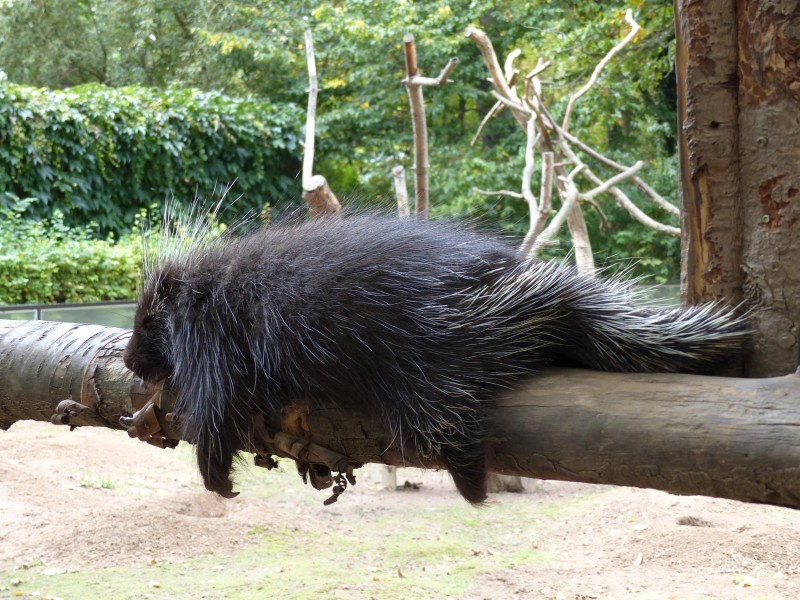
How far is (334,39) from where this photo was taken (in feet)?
38.8

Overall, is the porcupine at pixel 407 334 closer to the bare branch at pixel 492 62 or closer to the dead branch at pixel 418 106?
the dead branch at pixel 418 106

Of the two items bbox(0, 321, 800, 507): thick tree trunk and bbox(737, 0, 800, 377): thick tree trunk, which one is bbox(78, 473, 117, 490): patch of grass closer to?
bbox(0, 321, 800, 507): thick tree trunk

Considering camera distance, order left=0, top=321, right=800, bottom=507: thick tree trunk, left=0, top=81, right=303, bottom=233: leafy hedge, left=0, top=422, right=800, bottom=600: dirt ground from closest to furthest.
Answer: left=0, top=321, right=800, bottom=507: thick tree trunk < left=0, top=422, right=800, bottom=600: dirt ground < left=0, top=81, right=303, bottom=233: leafy hedge

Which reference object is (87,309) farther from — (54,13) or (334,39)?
(54,13)

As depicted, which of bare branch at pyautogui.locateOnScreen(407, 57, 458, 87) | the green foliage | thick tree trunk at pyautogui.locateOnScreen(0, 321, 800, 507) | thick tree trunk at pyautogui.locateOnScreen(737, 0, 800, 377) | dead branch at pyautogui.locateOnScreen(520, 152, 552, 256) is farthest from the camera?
the green foliage

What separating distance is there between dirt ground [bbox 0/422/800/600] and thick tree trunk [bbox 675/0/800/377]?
6.96 ft

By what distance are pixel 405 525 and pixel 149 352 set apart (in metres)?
2.99

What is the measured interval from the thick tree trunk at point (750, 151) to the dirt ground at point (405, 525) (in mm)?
2122

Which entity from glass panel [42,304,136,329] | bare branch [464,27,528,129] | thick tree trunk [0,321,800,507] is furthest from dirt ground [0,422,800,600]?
bare branch [464,27,528,129]

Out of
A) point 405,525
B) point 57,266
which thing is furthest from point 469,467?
point 57,266

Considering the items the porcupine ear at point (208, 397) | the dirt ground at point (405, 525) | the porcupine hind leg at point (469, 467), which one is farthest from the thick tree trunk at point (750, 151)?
the dirt ground at point (405, 525)

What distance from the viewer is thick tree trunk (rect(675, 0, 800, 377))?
4.37 feet

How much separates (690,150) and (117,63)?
16051mm

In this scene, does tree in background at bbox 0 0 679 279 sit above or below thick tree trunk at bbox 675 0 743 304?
above
